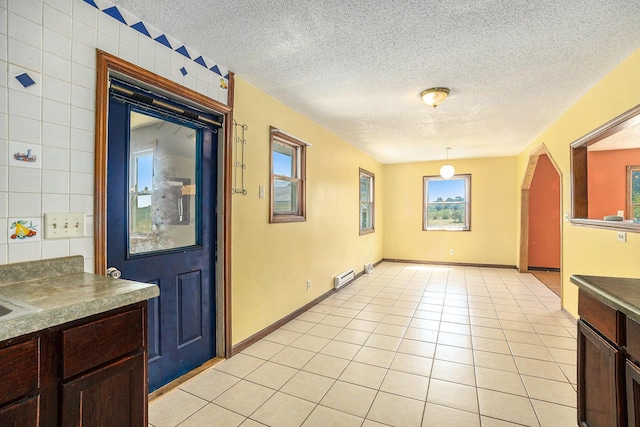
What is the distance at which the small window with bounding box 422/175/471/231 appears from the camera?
703cm

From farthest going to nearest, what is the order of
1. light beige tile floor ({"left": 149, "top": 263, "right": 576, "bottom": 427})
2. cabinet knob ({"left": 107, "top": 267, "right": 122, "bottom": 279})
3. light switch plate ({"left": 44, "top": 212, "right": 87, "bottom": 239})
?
light beige tile floor ({"left": 149, "top": 263, "right": 576, "bottom": 427})
cabinet knob ({"left": 107, "top": 267, "right": 122, "bottom": 279})
light switch plate ({"left": 44, "top": 212, "right": 87, "bottom": 239})

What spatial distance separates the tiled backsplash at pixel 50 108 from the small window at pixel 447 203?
6.76 meters

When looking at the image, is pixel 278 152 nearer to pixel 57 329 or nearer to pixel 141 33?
pixel 141 33

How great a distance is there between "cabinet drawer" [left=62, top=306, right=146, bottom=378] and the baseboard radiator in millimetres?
3631

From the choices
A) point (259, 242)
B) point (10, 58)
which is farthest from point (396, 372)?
point (10, 58)

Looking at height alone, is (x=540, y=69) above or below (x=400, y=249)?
above

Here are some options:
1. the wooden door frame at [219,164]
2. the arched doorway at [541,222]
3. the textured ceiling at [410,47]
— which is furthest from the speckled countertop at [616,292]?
the arched doorway at [541,222]

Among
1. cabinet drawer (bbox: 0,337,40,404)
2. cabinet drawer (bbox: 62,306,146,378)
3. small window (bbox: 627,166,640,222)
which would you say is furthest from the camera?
small window (bbox: 627,166,640,222)

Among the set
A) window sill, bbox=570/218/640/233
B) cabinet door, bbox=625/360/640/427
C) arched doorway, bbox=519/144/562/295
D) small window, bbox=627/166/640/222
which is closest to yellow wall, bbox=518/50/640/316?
window sill, bbox=570/218/640/233

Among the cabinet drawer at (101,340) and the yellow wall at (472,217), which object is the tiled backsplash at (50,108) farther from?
the yellow wall at (472,217)

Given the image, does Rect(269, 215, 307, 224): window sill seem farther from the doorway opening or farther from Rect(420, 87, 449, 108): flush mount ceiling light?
Rect(420, 87, 449, 108): flush mount ceiling light

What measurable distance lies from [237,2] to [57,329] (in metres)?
1.84

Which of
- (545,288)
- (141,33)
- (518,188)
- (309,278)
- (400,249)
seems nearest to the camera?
(141,33)

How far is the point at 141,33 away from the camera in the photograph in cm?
192
